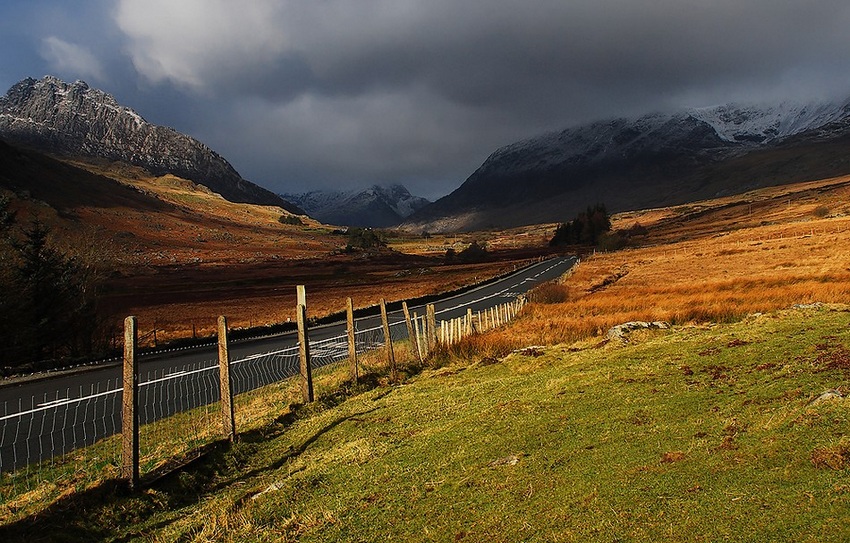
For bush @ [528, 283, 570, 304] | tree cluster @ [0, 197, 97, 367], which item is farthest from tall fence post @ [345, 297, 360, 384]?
bush @ [528, 283, 570, 304]

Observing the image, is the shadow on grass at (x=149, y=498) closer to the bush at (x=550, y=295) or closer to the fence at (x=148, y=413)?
the fence at (x=148, y=413)

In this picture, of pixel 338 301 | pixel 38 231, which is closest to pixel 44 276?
pixel 38 231

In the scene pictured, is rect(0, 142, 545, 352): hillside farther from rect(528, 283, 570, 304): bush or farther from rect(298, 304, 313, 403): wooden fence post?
rect(298, 304, 313, 403): wooden fence post

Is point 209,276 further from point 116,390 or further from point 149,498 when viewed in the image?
point 149,498

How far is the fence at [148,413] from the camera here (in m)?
9.22

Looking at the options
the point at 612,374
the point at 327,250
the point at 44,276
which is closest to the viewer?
the point at 612,374

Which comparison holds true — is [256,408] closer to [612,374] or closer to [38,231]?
[612,374]

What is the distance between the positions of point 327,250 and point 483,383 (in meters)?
184

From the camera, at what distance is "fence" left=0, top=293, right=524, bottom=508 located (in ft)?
30.2

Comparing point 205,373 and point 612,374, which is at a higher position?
point 612,374

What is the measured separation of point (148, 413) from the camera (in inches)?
612

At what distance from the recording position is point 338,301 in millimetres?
60406

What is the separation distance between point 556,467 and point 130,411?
6940 mm

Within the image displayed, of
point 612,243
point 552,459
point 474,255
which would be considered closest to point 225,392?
point 552,459
